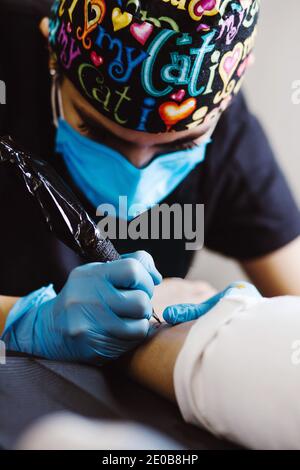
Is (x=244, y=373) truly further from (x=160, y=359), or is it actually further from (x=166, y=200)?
(x=166, y=200)

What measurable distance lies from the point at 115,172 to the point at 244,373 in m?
0.40

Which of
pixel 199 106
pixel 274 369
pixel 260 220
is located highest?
pixel 199 106

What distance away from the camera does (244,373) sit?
1.83 ft

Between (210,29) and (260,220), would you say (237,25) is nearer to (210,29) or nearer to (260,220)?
(210,29)

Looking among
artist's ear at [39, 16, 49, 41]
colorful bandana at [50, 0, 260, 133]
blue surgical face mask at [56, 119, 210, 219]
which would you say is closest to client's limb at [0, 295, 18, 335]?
blue surgical face mask at [56, 119, 210, 219]

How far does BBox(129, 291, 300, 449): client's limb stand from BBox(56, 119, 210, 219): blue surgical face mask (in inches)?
10.3

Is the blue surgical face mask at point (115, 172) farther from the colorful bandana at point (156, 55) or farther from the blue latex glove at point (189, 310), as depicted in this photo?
the blue latex glove at point (189, 310)

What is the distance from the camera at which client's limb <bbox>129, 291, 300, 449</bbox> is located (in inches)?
21.0

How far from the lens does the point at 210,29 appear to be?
70cm

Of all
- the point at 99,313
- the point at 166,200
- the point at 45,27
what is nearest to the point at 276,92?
the point at 166,200

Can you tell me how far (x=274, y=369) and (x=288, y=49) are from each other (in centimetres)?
60

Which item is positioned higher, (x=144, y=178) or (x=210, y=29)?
(x=210, y=29)

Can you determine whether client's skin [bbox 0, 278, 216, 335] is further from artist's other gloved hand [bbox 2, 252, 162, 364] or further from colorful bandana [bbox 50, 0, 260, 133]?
colorful bandana [bbox 50, 0, 260, 133]

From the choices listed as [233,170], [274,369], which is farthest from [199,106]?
[274,369]
